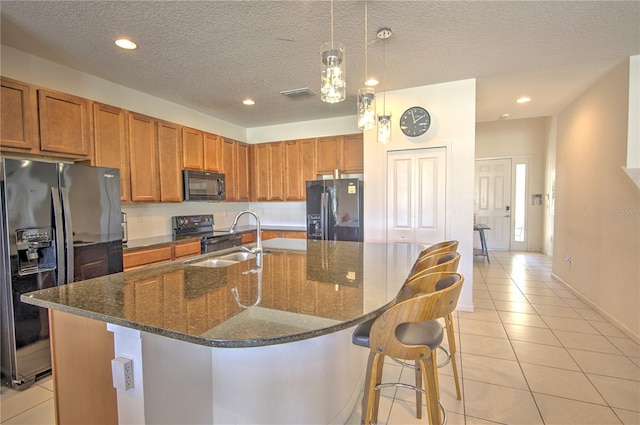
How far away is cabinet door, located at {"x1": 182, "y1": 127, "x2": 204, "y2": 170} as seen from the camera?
3.97m

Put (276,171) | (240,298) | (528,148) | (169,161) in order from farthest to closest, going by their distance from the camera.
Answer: (528,148)
(276,171)
(169,161)
(240,298)

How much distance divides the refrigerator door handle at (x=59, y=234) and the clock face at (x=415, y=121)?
3.40m

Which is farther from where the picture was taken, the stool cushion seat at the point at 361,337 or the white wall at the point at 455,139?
the white wall at the point at 455,139

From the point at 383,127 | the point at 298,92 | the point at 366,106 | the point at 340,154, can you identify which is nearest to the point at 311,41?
the point at 366,106

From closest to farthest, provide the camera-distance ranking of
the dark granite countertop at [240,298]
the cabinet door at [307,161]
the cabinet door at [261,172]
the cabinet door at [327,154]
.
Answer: the dark granite countertop at [240,298], the cabinet door at [327,154], the cabinet door at [307,161], the cabinet door at [261,172]

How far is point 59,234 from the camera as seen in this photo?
2.33 m

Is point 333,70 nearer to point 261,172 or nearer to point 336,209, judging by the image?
point 336,209

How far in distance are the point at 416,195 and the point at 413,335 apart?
99.3 inches

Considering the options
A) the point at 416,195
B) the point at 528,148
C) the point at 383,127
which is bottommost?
the point at 416,195

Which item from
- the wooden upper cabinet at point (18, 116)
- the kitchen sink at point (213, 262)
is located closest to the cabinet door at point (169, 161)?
the wooden upper cabinet at point (18, 116)

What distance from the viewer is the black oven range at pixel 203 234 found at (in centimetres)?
387

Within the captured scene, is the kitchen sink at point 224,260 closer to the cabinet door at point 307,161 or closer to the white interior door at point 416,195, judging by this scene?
the white interior door at point 416,195

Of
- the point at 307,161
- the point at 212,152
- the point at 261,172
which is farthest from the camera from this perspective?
the point at 261,172

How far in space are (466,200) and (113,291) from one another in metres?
3.35
